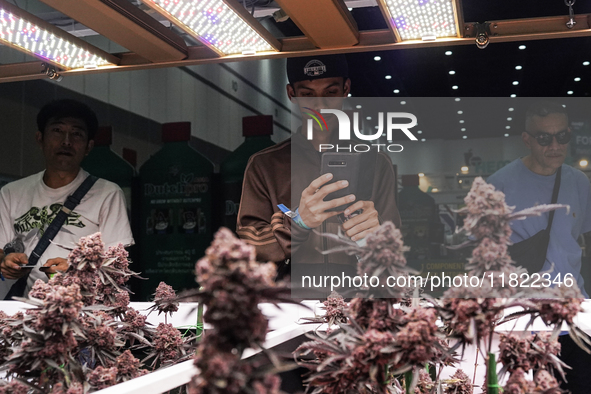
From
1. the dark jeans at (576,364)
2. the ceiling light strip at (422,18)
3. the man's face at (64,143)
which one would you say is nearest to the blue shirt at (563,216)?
the dark jeans at (576,364)

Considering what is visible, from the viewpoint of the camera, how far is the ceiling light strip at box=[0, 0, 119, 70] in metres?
2.30

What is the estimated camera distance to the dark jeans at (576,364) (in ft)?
6.15

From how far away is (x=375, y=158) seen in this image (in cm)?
275

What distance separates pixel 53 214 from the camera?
13.1 ft

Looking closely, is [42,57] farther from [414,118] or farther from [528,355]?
[528,355]

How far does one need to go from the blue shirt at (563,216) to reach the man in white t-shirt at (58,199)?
2719 millimetres

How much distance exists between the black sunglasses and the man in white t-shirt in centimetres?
279

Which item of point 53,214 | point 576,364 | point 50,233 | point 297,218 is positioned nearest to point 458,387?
point 576,364

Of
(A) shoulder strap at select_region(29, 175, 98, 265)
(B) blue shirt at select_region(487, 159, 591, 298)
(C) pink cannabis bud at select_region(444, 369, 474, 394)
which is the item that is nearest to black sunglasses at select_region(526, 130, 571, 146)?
(B) blue shirt at select_region(487, 159, 591, 298)

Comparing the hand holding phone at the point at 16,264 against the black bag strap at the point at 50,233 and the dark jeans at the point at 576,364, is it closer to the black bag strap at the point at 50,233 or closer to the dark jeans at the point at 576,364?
the black bag strap at the point at 50,233

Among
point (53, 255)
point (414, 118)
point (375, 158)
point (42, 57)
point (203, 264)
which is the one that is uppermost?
point (42, 57)

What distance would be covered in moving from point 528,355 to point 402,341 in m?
0.25

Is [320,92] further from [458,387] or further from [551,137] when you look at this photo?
[458,387]

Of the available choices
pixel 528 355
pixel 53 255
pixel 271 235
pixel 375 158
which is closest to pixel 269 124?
pixel 271 235
